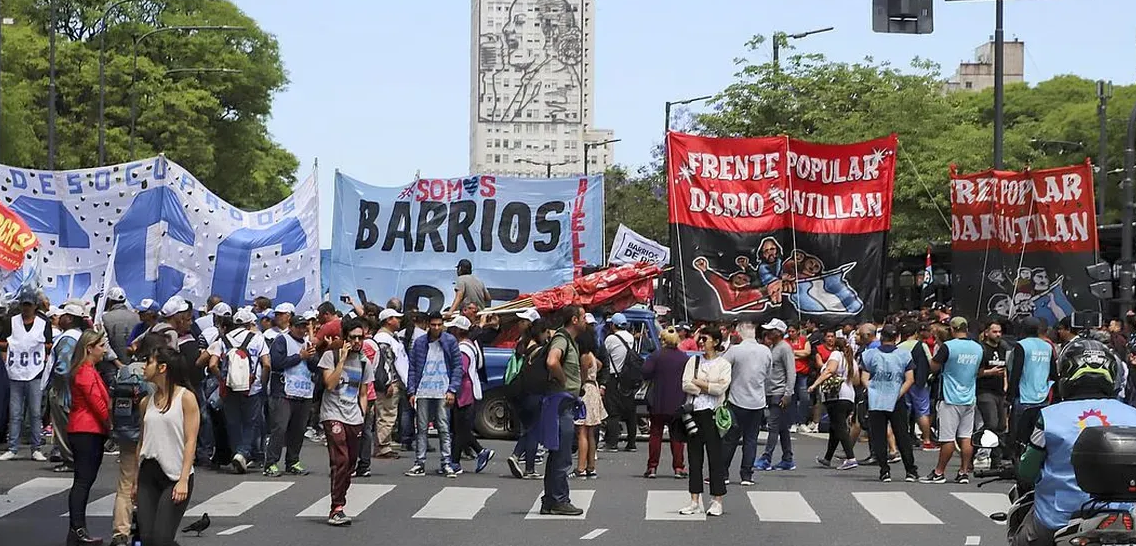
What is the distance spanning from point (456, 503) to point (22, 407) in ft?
19.1

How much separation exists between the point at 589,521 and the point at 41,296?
8573 mm

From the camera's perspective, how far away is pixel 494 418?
74.2 ft

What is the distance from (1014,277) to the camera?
78.9 ft

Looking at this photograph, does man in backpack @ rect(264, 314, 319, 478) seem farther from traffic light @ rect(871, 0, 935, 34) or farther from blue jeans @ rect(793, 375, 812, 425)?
blue jeans @ rect(793, 375, 812, 425)

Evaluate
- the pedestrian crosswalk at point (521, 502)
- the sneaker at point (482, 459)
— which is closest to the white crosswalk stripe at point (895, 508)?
the pedestrian crosswalk at point (521, 502)

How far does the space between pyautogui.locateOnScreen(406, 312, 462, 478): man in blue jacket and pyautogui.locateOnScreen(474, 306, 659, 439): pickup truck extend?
3.45 metres

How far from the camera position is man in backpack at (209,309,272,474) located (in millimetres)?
17797

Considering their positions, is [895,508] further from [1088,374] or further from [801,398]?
[801,398]

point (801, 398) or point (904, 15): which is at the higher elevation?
point (904, 15)

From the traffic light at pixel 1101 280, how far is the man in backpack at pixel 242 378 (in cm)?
1154

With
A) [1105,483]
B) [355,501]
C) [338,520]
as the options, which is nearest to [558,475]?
[338,520]

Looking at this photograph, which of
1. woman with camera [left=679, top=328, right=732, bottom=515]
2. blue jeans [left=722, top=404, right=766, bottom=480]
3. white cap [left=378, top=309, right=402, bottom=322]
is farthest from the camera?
white cap [left=378, top=309, right=402, bottom=322]

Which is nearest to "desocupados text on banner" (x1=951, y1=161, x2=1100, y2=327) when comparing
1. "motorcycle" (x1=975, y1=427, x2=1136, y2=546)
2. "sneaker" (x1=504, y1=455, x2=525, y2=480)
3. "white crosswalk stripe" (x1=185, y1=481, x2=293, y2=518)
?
"sneaker" (x1=504, y1=455, x2=525, y2=480)

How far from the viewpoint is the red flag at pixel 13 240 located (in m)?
19.3
